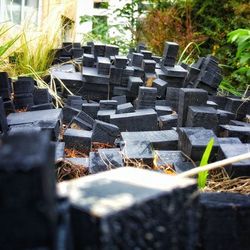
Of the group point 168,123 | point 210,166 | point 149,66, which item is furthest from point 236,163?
point 149,66

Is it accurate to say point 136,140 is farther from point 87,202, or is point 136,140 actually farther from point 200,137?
point 87,202

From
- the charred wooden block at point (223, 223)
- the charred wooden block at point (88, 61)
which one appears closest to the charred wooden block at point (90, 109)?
the charred wooden block at point (88, 61)

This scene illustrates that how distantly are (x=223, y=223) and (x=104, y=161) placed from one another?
1225 millimetres

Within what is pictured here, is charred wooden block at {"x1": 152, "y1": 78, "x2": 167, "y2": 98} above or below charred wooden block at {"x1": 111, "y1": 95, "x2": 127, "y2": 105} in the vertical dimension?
above

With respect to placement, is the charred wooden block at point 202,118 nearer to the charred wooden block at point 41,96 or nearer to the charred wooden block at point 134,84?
the charred wooden block at point 134,84

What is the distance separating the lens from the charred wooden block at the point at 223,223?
1.38 meters

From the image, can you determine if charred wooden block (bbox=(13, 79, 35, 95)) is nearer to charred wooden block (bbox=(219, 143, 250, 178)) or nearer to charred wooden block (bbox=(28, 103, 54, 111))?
charred wooden block (bbox=(28, 103, 54, 111))

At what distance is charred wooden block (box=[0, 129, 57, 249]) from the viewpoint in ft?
2.36

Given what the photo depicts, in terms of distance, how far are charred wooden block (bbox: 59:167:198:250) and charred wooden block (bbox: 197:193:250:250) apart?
0.28 meters

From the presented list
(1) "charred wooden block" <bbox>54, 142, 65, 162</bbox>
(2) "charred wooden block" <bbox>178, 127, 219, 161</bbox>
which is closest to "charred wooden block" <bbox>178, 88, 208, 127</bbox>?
(2) "charred wooden block" <bbox>178, 127, 219, 161</bbox>

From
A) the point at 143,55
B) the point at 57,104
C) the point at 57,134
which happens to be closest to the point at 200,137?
the point at 57,134

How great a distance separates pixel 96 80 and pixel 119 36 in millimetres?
5251

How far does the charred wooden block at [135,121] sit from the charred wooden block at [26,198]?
2.64 m

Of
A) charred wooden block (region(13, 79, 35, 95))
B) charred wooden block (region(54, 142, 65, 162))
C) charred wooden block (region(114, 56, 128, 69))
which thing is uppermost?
charred wooden block (region(114, 56, 128, 69))
